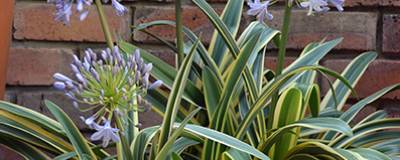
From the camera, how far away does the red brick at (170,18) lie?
1.42 metres

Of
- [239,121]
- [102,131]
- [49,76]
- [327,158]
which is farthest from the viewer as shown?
[49,76]

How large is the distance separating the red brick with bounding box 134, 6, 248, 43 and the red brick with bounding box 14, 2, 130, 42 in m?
0.05

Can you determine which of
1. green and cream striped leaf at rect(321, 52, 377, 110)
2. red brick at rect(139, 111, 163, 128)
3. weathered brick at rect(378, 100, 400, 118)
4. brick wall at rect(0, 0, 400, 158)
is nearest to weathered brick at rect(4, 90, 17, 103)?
brick wall at rect(0, 0, 400, 158)

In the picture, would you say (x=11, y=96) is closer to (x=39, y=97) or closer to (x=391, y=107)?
(x=39, y=97)

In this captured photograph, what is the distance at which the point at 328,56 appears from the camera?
4.73 ft

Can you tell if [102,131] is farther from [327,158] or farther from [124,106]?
[327,158]

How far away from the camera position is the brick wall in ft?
4.58

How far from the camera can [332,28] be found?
143cm

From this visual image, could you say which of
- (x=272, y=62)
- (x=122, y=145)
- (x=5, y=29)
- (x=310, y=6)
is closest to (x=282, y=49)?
(x=310, y=6)

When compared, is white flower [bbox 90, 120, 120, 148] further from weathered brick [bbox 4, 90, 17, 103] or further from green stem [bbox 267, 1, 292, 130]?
weathered brick [bbox 4, 90, 17, 103]

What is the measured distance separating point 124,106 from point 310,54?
499 millimetres

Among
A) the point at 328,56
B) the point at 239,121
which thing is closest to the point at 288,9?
the point at 239,121

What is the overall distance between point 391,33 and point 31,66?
2.32 feet

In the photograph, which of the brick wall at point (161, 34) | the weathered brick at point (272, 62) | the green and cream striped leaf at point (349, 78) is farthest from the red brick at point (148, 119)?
the green and cream striped leaf at point (349, 78)
